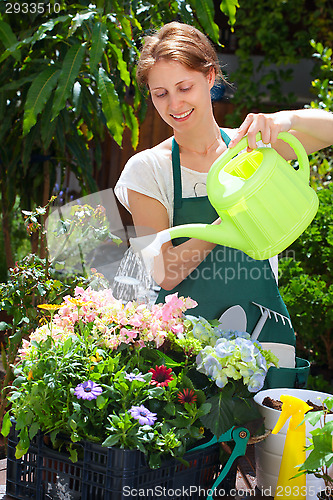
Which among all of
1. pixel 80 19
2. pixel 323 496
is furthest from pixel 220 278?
pixel 80 19

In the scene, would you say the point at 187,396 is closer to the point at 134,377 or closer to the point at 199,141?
the point at 134,377

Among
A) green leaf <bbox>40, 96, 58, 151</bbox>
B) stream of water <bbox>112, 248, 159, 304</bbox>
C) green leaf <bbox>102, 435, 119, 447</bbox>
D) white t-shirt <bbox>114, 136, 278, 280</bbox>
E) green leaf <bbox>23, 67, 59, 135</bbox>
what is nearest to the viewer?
green leaf <bbox>102, 435, 119, 447</bbox>

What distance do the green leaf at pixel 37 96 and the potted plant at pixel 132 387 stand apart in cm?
149

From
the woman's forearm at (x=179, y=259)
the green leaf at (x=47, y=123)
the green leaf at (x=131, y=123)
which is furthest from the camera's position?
the green leaf at (x=131, y=123)

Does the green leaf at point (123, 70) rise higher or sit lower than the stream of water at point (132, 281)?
higher

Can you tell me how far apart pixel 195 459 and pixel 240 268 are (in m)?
0.57

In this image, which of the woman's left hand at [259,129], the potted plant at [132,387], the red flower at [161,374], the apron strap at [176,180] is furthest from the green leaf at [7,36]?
the red flower at [161,374]

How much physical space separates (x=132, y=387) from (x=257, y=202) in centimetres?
36

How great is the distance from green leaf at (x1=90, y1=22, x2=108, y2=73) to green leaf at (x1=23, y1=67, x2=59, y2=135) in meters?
0.24

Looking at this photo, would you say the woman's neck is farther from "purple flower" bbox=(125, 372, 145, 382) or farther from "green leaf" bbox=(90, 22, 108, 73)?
"green leaf" bbox=(90, 22, 108, 73)

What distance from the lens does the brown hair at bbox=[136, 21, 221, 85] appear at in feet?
4.22

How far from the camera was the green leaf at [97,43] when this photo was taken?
2223 mm

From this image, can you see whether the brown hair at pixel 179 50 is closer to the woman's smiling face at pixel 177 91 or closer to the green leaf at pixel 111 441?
the woman's smiling face at pixel 177 91

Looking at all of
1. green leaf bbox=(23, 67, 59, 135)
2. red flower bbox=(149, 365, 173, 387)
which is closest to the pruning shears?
red flower bbox=(149, 365, 173, 387)
